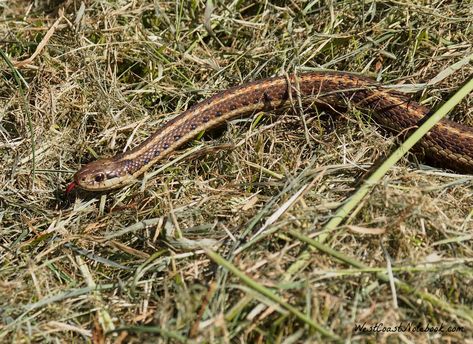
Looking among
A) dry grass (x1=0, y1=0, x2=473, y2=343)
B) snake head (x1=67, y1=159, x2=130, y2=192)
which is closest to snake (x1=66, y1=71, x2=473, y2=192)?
snake head (x1=67, y1=159, x2=130, y2=192)

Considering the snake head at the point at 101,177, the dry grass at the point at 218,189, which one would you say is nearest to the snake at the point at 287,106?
the snake head at the point at 101,177

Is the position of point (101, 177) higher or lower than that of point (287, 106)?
lower

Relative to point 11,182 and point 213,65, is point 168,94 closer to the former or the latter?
point 213,65

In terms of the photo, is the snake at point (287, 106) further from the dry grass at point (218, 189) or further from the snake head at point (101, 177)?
the dry grass at point (218, 189)

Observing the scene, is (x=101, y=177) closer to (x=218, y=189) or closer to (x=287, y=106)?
(x=218, y=189)

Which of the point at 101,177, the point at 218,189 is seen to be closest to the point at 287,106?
the point at 218,189
